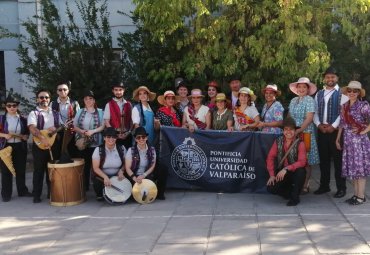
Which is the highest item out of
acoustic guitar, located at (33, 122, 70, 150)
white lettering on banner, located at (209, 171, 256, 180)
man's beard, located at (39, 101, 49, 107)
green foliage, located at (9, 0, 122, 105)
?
green foliage, located at (9, 0, 122, 105)

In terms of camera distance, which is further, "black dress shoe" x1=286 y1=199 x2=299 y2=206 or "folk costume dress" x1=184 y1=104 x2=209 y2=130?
"folk costume dress" x1=184 y1=104 x2=209 y2=130

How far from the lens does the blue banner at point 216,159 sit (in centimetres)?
768

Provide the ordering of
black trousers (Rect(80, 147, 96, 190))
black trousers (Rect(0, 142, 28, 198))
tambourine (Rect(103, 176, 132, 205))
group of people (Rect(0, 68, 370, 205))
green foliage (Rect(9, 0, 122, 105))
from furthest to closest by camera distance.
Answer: green foliage (Rect(9, 0, 122, 105)) < black trousers (Rect(80, 147, 96, 190)) < black trousers (Rect(0, 142, 28, 198)) < tambourine (Rect(103, 176, 132, 205)) < group of people (Rect(0, 68, 370, 205))

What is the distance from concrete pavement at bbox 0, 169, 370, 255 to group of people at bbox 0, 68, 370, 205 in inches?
15.3

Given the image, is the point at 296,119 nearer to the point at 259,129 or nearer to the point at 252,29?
the point at 259,129

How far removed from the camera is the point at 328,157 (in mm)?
7508

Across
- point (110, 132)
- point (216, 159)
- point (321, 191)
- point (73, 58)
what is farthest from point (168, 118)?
point (73, 58)

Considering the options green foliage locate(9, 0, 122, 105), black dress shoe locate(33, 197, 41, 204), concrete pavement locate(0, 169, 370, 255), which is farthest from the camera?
green foliage locate(9, 0, 122, 105)

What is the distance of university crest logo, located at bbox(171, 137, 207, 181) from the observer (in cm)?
786

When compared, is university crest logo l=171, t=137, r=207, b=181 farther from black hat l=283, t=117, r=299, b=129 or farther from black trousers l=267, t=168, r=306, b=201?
black hat l=283, t=117, r=299, b=129

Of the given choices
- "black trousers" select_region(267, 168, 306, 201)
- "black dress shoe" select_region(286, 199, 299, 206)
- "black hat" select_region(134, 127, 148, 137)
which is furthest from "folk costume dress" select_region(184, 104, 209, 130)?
"black dress shoe" select_region(286, 199, 299, 206)

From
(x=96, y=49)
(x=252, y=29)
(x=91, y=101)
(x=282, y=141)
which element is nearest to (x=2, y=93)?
(x=96, y=49)

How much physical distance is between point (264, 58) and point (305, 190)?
8.03 feet

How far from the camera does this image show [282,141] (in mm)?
7137
